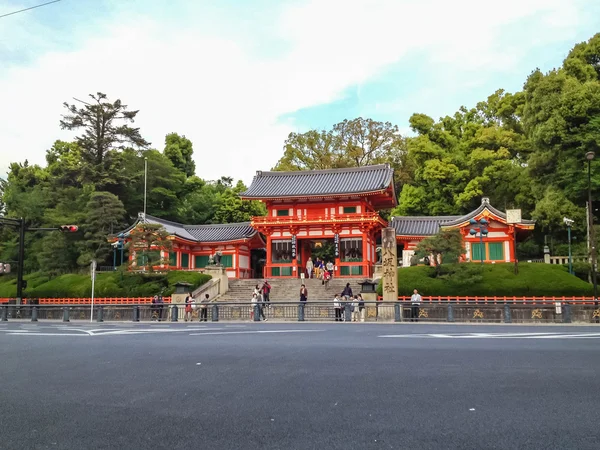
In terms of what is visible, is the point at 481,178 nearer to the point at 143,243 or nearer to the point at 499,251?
the point at 499,251

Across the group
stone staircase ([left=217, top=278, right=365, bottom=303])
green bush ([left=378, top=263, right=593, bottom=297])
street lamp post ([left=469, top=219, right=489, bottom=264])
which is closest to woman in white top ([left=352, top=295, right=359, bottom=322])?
green bush ([left=378, top=263, right=593, bottom=297])

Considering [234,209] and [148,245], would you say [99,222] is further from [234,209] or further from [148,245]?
[234,209]

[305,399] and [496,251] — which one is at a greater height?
[496,251]

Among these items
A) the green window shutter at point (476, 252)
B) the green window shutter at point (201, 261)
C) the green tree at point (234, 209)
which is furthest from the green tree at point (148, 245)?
the green window shutter at point (476, 252)

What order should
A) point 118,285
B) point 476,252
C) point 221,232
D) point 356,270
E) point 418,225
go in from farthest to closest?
1. point 221,232
2. point 418,225
3. point 356,270
4. point 476,252
5. point 118,285

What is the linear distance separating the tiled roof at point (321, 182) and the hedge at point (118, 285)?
10.3 meters

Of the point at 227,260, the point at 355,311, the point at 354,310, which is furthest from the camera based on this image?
the point at 227,260

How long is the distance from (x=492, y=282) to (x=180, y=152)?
41.2 m

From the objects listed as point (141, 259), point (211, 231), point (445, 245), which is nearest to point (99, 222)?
point (141, 259)

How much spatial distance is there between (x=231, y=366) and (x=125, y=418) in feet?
9.97

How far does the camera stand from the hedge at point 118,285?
113ft

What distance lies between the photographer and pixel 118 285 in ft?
116

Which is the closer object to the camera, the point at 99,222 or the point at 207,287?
the point at 207,287

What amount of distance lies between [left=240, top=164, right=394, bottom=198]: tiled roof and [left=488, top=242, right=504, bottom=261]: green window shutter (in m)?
8.83
